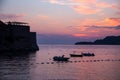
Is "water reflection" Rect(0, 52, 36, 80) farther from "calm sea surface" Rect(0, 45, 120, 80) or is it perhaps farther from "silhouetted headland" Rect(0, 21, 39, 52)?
"silhouetted headland" Rect(0, 21, 39, 52)

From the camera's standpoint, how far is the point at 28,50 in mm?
126875

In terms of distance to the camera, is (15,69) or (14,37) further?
(14,37)

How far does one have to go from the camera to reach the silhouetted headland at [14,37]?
116250 millimetres

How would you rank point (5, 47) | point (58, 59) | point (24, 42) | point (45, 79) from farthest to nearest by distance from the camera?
point (24, 42), point (5, 47), point (58, 59), point (45, 79)

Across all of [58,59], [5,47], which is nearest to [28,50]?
[5,47]

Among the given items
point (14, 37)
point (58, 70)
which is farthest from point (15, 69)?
point (14, 37)

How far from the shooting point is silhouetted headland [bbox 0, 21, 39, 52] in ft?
381

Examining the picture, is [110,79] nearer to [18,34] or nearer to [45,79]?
A: [45,79]

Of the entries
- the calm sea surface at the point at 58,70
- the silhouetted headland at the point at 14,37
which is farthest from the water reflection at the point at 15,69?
the silhouetted headland at the point at 14,37

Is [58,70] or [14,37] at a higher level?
[14,37]

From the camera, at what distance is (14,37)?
11938 cm

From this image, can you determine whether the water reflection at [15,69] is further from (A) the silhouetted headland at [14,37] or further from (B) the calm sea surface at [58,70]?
(A) the silhouetted headland at [14,37]

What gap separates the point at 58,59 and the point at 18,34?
41779mm

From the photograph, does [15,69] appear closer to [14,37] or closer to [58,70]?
[58,70]
